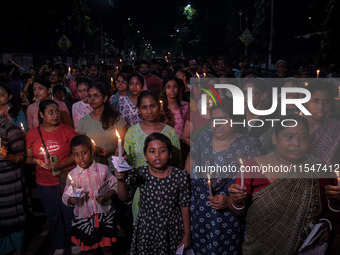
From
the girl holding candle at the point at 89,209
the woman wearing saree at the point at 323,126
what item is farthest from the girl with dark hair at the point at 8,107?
the woman wearing saree at the point at 323,126

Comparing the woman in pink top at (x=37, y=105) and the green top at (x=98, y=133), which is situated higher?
the woman in pink top at (x=37, y=105)

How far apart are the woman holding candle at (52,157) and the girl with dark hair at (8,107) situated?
0.80 metres

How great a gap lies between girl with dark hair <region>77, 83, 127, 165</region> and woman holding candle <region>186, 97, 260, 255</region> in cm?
158

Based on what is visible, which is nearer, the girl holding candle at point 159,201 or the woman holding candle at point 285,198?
the woman holding candle at point 285,198

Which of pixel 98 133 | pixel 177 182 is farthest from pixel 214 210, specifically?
pixel 98 133

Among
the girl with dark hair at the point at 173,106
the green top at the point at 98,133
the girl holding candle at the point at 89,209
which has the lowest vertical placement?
the girl holding candle at the point at 89,209

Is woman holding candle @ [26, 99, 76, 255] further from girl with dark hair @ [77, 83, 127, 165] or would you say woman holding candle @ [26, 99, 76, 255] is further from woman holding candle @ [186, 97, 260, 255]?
woman holding candle @ [186, 97, 260, 255]

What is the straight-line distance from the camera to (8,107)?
15.1 ft

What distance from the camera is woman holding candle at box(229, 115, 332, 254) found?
252cm

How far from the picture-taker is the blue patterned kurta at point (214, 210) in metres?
3.01

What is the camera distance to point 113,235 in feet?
11.6

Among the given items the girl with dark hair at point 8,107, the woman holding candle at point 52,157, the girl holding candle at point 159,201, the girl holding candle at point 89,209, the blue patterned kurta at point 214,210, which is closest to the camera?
the blue patterned kurta at point 214,210

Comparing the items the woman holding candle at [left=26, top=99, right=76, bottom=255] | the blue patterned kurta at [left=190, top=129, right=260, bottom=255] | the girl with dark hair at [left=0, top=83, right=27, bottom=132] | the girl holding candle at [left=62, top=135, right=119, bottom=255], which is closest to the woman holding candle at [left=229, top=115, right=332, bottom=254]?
the blue patterned kurta at [left=190, top=129, right=260, bottom=255]

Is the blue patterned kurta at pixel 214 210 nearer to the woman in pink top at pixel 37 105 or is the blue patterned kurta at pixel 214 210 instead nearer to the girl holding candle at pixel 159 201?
the girl holding candle at pixel 159 201
